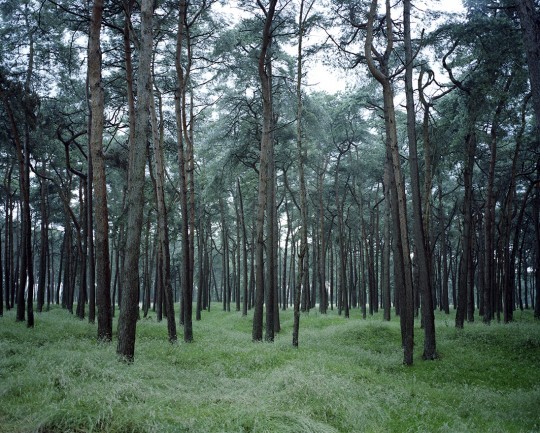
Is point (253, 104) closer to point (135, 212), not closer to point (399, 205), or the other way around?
point (399, 205)

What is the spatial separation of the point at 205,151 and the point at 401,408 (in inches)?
643

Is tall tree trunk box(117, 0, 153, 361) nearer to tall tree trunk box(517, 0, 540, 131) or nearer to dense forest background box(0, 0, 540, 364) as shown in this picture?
dense forest background box(0, 0, 540, 364)

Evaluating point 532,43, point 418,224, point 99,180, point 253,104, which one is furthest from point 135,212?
point 253,104

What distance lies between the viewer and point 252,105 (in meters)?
20.1

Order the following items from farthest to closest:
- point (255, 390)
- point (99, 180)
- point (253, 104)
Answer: point (253, 104), point (99, 180), point (255, 390)

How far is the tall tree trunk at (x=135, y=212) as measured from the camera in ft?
31.4

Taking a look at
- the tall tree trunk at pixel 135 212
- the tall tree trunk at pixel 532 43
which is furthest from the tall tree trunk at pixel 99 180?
the tall tree trunk at pixel 532 43

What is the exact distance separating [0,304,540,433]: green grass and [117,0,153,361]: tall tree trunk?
1.93 feet

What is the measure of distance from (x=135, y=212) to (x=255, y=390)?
190 inches

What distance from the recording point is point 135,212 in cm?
984

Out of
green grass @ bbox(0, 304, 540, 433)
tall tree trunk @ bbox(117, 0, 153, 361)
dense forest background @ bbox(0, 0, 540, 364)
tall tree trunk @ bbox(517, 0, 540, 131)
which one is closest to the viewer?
green grass @ bbox(0, 304, 540, 433)

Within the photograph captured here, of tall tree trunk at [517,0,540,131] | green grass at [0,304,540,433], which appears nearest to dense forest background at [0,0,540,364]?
tall tree trunk at [517,0,540,131]

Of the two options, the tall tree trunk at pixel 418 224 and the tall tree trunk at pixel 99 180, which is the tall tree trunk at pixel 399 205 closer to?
the tall tree trunk at pixel 418 224

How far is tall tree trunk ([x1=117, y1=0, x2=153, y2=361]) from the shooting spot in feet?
31.4
